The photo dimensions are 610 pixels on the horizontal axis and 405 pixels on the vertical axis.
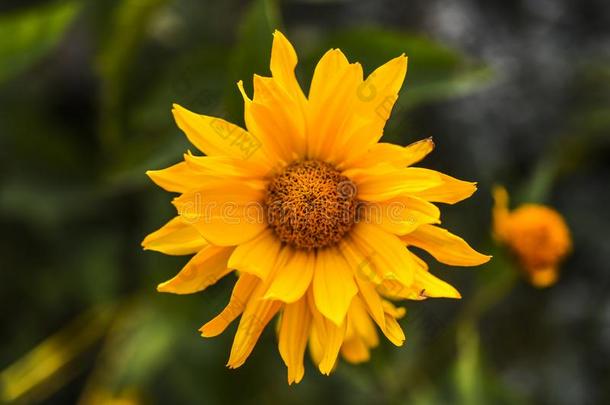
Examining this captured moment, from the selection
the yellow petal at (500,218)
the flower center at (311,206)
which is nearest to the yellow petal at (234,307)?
the flower center at (311,206)

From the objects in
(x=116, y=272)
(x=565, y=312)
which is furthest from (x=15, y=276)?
(x=565, y=312)

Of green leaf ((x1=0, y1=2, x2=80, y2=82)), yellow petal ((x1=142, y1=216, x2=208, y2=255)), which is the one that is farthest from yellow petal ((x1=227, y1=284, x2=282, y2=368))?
green leaf ((x1=0, y1=2, x2=80, y2=82))

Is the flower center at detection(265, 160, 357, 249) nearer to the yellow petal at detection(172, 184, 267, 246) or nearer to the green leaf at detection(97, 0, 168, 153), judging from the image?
the yellow petal at detection(172, 184, 267, 246)

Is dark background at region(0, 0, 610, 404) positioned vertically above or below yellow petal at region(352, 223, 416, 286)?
below

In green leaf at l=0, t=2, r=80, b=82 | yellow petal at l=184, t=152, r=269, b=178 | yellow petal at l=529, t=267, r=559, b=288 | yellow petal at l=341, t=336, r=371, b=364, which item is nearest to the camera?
yellow petal at l=184, t=152, r=269, b=178

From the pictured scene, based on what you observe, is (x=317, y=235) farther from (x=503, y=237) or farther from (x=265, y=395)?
(x=265, y=395)

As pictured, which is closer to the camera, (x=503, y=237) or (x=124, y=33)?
(x=503, y=237)

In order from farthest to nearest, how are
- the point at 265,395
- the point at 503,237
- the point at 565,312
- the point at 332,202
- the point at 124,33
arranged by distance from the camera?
the point at 565,312 → the point at 265,395 → the point at 124,33 → the point at 503,237 → the point at 332,202
